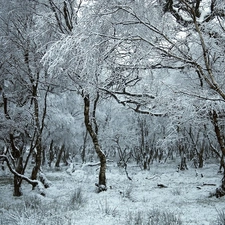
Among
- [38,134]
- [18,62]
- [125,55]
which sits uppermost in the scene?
[18,62]

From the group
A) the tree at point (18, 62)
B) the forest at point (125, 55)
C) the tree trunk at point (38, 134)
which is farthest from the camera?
the tree trunk at point (38, 134)

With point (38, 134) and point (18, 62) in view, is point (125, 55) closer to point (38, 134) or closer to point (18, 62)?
point (38, 134)

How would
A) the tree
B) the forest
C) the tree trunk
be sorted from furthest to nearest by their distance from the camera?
1. the tree trunk
2. the tree
3. the forest

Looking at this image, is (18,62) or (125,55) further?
(18,62)

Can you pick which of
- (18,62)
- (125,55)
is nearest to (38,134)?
(18,62)

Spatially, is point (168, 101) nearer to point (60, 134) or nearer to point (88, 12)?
point (88, 12)

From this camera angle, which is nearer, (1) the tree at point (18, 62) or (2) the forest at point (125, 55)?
(2) the forest at point (125, 55)

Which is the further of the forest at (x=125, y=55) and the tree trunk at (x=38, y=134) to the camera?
the tree trunk at (x=38, y=134)

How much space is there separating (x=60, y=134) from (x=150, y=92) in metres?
17.8

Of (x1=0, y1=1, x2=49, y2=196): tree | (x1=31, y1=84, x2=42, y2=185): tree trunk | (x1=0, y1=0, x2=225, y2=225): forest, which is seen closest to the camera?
(x1=0, y1=0, x2=225, y2=225): forest

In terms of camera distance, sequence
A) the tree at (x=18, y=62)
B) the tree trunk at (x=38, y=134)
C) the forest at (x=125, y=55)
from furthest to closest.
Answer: the tree trunk at (x=38, y=134) < the tree at (x=18, y=62) < the forest at (x=125, y=55)

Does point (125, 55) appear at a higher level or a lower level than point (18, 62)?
lower

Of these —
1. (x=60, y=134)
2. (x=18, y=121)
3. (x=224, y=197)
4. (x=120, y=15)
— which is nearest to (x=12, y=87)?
(x=18, y=121)

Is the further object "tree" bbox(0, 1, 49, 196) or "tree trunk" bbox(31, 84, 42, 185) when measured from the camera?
"tree trunk" bbox(31, 84, 42, 185)
